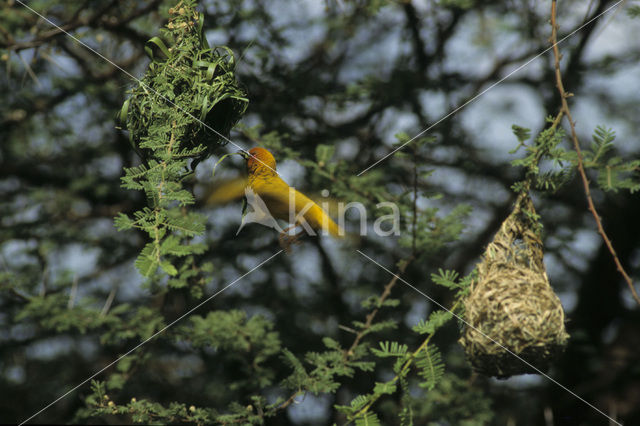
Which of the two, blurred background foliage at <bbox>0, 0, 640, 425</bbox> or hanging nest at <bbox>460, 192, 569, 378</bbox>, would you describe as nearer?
hanging nest at <bbox>460, 192, 569, 378</bbox>

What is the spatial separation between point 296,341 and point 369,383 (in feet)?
1.86

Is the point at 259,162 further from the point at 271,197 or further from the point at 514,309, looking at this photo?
the point at 514,309

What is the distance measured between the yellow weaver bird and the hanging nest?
50 cm

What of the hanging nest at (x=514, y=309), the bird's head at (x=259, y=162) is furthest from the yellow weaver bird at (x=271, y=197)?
the hanging nest at (x=514, y=309)

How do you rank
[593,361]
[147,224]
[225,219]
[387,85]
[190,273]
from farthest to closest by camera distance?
[593,361] < [225,219] < [387,85] < [190,273] < [147,224]

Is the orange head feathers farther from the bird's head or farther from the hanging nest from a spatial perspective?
the hanging nest

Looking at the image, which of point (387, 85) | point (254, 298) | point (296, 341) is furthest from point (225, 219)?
point (387, 85)

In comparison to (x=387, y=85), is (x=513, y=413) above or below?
below

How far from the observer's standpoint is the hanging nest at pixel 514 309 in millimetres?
1553

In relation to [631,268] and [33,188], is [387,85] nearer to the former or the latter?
[631,268]

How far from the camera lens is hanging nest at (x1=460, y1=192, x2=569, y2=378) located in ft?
5.09

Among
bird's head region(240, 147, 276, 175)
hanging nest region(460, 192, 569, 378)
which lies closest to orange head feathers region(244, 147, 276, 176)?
bird's head region(240, 147, 276, 175)

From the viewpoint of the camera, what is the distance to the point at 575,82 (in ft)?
11.2

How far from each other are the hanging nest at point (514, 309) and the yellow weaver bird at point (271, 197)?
50 centimetres
